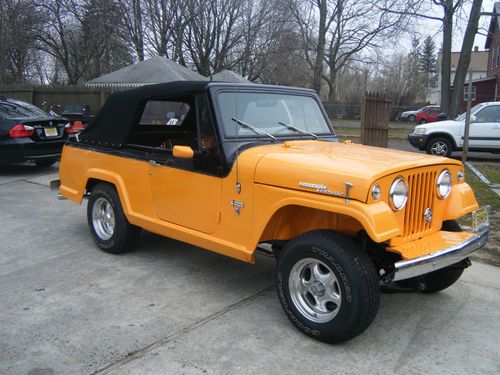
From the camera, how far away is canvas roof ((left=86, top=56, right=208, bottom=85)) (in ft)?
55.2

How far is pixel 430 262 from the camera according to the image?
10.2 feet

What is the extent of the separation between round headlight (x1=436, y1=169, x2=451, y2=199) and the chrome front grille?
5 centimetres

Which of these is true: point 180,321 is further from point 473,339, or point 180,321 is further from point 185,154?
point 473,339

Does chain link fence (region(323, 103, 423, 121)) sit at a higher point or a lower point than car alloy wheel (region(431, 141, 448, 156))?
higher

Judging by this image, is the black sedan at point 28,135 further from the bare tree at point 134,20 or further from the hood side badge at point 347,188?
the bare tree at point 134,20

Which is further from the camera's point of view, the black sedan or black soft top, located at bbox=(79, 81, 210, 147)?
the black sedan

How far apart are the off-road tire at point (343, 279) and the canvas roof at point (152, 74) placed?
45.9 feet

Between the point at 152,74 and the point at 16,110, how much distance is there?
299 inches

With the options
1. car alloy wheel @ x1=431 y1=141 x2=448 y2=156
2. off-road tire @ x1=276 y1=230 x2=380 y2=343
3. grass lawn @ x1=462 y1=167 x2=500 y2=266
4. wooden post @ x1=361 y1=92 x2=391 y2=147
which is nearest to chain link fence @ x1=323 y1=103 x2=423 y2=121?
car alloy wheel @ x1=431 y1=141 x2=448 y2=156

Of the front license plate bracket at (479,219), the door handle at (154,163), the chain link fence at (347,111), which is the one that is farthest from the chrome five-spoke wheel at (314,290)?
the chain link fence at (347,111)

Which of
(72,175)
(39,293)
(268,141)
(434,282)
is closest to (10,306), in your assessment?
(39,293)

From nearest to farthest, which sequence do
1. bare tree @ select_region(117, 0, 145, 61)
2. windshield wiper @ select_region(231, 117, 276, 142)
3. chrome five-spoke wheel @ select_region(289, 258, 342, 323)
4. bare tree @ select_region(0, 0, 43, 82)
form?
1. chrome five-spoke wheel @ select_region(289, 258, 342, 323)
2. windshield wiper @ select_region(231, 117, 276, 142)
3. bare tree @ select_region(117, 0, 145, 61)
4. bare tree @ select_region(0, 0, 43, 82)

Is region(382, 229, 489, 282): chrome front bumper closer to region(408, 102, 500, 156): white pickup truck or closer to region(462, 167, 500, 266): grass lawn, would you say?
region(462, 167, 500, 266): grass lawn

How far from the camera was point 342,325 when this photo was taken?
10.3ft
